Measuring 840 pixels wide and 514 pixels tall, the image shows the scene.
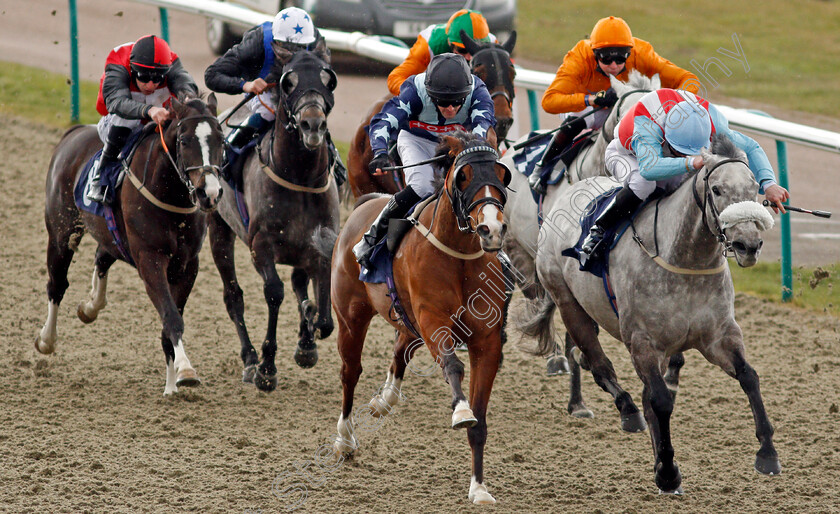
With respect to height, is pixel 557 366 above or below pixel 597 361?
below

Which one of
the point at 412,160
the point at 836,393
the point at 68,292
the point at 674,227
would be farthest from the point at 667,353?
the point at 68,292

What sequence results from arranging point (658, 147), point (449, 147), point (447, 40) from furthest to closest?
1. point (447, 40)
2. point (658, 147)
3. point (449, 147)

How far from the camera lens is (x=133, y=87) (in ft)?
22.7

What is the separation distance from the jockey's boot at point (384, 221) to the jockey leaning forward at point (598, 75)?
1613 millimetres

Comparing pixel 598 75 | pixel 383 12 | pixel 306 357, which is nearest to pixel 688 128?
pixel 598 75

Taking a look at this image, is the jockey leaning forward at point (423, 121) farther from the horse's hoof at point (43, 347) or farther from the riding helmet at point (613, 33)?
the horse's hoof at point (43, 347)

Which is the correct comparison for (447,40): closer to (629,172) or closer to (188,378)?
(629,172)

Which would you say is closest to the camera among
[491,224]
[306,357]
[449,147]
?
[491,224]

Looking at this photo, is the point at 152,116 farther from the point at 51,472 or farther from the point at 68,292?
the point at 68,292

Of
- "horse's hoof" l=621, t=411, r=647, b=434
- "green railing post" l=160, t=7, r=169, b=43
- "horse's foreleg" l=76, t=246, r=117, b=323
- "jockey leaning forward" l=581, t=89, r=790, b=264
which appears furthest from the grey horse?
"green railing post" l=160, t=7, r=169, b=43

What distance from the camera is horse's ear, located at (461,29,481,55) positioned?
24.4 feet

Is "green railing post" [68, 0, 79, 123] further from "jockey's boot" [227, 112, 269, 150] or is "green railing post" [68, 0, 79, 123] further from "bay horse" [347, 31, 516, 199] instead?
"jockey's boot" [227, 112, 269, 150]

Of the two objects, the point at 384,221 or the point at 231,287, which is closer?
the point at 384,221

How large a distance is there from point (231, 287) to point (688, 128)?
11.4ft
